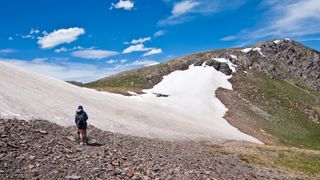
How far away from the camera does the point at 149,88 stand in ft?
349

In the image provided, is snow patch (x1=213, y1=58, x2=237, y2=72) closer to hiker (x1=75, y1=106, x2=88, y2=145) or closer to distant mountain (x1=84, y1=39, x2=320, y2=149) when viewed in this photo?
distant mountain (x1=84, y1=39, x2=320, y2=149)

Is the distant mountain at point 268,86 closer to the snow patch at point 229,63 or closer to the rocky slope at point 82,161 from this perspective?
the snow patch at point 229,63

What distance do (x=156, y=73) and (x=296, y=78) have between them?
52.3m

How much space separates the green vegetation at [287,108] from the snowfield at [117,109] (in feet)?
39.3

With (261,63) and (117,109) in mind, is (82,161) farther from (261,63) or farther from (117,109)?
(261,63)

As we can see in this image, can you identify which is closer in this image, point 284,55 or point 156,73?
point 156,73

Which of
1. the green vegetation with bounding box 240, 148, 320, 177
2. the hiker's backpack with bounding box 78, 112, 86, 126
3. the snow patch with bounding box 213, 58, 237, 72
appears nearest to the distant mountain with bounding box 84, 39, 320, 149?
the snow patch with bounding box 213, 58, 237, 72

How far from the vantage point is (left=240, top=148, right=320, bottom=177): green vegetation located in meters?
44.5

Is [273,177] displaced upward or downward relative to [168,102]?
downward

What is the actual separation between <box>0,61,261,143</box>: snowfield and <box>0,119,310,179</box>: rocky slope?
8.80 meters

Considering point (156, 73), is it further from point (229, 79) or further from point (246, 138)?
point (246, 138)

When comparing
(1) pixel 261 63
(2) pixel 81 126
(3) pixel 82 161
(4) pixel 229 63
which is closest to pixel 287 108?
(4) pixel 229 63

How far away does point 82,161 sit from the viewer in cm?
2662

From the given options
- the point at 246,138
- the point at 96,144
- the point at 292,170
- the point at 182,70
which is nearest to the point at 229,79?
the point at 182,70
